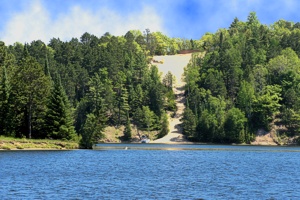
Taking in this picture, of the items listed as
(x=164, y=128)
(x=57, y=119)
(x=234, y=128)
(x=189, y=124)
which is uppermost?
Result: (x=189, y=124)

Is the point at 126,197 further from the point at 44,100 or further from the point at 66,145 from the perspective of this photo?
the point at 44,100

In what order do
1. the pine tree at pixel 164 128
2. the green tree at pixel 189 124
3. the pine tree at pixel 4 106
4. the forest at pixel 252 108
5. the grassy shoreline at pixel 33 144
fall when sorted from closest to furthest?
the grassy shoreline at pixel 33 144 → the pine tree at pixel 4 106 → the forest at pixel 252 108 → the green tree at pixel 189 124 → the pine tree at pixel 164 128

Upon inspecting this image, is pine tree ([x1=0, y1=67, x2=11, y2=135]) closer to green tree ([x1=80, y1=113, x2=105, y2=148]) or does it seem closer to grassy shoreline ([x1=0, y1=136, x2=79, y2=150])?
grassy shoreline ([x1=0, y1=136, x2=79, y2=150])

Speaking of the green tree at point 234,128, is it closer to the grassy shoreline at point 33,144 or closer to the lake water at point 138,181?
the grassy shoreline at point 33,144

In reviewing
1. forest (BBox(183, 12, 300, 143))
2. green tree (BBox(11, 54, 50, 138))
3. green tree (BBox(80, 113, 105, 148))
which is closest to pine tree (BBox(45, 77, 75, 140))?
green tree (BBox(11, 54, 50, 138))

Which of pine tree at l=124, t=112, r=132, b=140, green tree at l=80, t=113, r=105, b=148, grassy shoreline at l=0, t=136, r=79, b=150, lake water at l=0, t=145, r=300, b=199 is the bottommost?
lake water at l=0, t=145, r=300, b=199

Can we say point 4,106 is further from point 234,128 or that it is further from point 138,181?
point 234,128

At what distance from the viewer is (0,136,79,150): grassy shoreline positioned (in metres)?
88.5

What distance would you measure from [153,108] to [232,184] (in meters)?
148

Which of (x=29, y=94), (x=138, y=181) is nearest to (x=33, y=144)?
(x=29, y=94)

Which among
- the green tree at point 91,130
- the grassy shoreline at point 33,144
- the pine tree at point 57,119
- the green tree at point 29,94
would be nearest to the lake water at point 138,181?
the grassy shoreline at point 33,144

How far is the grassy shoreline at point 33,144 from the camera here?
290ft

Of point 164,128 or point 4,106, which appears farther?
point 164,128

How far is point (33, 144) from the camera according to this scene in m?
92.2
